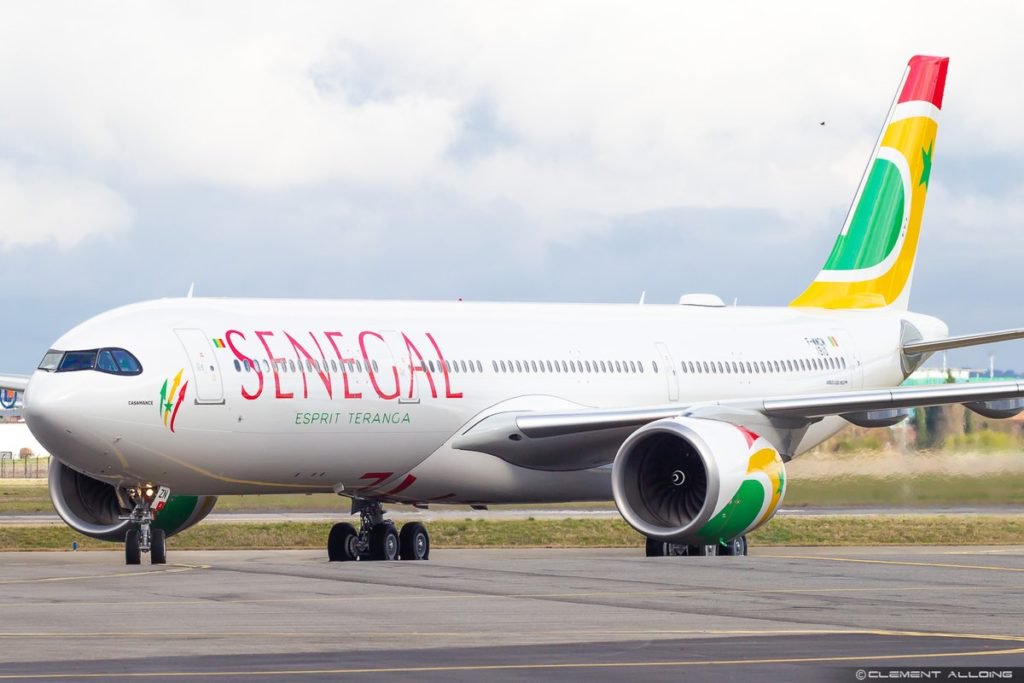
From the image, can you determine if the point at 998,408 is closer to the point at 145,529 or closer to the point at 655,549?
the point at 655,549

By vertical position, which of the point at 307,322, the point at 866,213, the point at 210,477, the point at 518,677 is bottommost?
the point at 518,677

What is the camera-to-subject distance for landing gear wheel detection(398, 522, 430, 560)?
27.5 metres

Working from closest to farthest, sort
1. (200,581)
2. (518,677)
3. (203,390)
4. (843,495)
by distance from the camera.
Answer: 1. (518,677)
2. (200,581)
3. (203,390)
4. (843,495)

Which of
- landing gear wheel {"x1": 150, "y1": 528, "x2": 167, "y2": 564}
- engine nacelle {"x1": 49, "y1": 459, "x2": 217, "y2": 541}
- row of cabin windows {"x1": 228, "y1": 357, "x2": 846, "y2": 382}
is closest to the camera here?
landing gear wheel {"x1": 150, "y1": 528, "x2": 167, "y2": 564}

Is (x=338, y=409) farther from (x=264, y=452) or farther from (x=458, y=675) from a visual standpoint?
(x=458, y=675)

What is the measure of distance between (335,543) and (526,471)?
3153 mm

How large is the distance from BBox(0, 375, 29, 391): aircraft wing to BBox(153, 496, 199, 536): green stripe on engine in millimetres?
3204

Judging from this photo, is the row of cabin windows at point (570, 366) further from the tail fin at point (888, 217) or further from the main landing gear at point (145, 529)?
the tail fin at point (888, 217)

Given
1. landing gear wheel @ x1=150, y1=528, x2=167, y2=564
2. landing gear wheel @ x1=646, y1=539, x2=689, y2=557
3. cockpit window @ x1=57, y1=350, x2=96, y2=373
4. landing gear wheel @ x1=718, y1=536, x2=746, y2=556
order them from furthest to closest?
landing gear wheel @ x1=646, y1=539, x2=689, y2=557
landing gear wheel @ x1=718, y1=536, x2=746, y2=556
landing gear wheel @ x1=150, y1=528, x2=167, y2=564
cockpit window @ x1=57, y1=350, x2=96, y2=373

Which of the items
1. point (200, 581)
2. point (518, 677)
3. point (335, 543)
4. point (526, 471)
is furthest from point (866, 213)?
point (518, 677)

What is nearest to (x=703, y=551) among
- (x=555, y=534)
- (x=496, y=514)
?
(x=555, y=534)

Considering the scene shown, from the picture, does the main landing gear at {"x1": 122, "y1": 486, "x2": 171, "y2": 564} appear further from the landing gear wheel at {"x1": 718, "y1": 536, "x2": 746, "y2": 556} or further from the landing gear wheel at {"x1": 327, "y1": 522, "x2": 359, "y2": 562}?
the landing gear wheel at {"x1": 718, "y1": 536, "x2": 746, "y2": 556}

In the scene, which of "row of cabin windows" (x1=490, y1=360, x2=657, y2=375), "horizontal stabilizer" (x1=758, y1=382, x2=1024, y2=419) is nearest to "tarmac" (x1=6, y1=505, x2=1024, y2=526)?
"row of cabin windows" (x1=490, y1=360, x2=657, y2=375)

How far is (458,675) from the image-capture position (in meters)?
11.8
